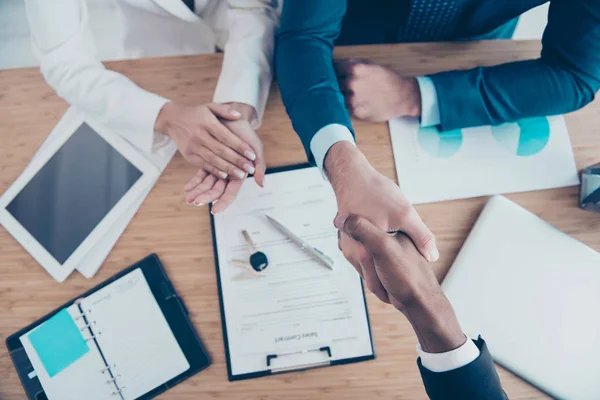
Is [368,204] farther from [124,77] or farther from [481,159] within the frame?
[124,77]

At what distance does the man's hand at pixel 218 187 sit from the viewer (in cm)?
79

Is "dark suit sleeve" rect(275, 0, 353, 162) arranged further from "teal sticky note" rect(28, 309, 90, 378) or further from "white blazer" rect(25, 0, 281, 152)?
"teal sticky note" rect(28, 309, 90, 378)

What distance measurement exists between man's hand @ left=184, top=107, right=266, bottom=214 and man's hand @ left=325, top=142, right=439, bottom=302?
14 centimetres

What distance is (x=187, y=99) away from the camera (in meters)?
0.89

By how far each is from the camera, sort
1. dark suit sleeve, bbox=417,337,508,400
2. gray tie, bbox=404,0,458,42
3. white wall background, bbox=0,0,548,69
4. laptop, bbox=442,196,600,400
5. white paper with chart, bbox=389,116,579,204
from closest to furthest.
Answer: dark suit sleeve, bbox=417,337,508,400
laptop, bbox=442,196,600,400
white paper with chart, bbox=389,116,579,204
gray tie, bbox=404,0,458,42
white wall background, bbox=0,0,548,69

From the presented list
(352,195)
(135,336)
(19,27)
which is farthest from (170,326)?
(19,27)

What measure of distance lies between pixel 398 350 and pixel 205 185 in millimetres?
470

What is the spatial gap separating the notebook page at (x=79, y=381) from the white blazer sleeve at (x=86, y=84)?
42cm

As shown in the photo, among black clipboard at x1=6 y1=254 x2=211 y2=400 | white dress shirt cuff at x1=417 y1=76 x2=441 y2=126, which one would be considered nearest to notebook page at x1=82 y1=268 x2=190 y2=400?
black clipboard at x1=6 y1=254 x2=211 y2=400

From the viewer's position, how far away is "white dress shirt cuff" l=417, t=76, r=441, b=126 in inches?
32.1

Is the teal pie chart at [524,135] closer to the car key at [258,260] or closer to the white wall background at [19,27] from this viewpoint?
the car key at [258,260]

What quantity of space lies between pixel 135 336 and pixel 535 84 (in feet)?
Answer: 2.99

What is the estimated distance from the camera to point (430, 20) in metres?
0.96

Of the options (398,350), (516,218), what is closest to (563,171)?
(516,218)
